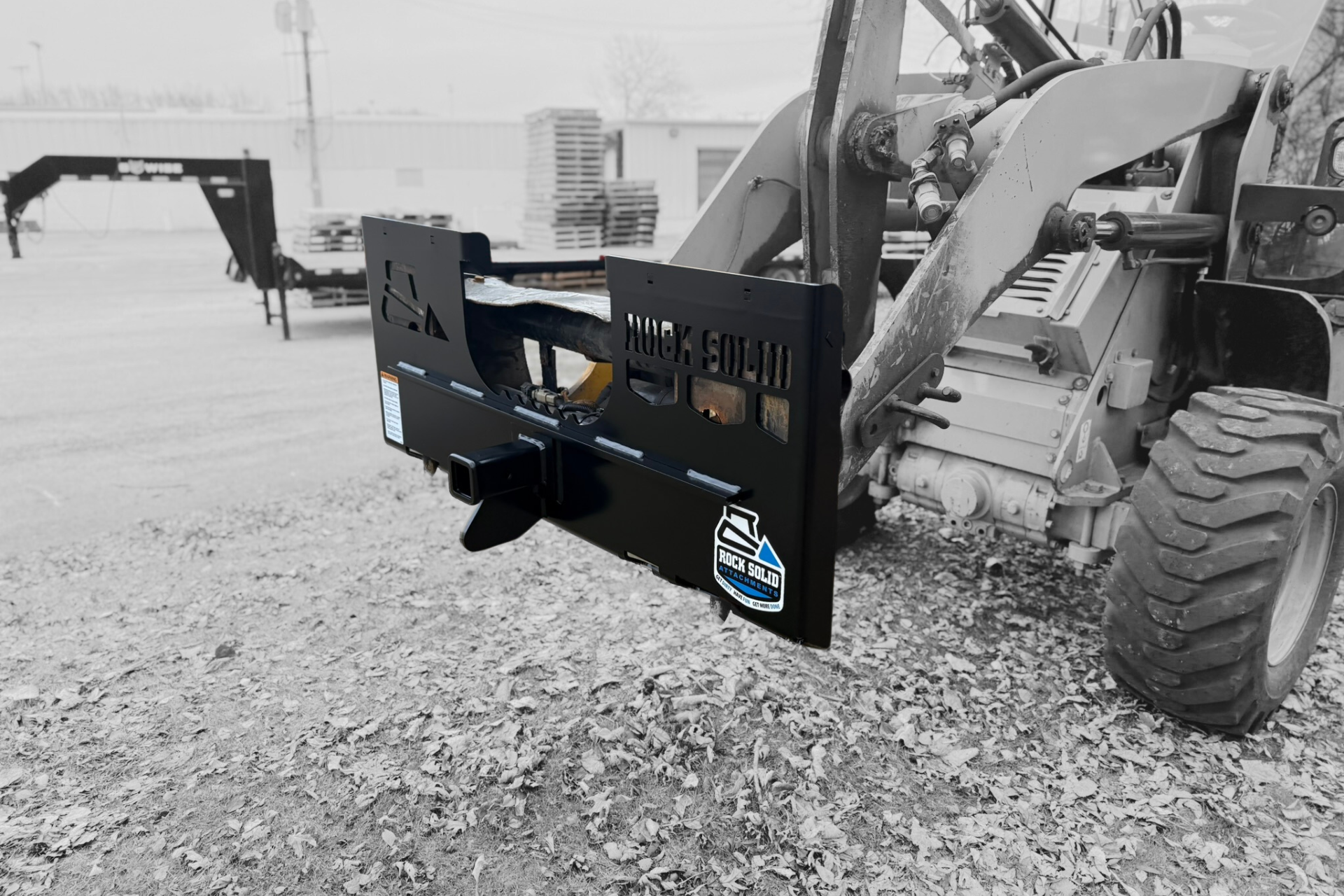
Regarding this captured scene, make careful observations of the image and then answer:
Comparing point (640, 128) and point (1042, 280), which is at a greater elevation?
point (640, 128)

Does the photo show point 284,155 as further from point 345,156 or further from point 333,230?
point 333,230

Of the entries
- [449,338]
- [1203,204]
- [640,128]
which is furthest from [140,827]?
[640,128]

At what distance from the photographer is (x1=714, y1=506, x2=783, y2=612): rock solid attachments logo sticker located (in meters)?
2.11

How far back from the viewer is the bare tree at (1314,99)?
3.91m

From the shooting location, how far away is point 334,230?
11766 millimetres

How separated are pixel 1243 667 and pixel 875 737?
113cm

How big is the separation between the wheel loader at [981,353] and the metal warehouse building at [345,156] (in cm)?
2271

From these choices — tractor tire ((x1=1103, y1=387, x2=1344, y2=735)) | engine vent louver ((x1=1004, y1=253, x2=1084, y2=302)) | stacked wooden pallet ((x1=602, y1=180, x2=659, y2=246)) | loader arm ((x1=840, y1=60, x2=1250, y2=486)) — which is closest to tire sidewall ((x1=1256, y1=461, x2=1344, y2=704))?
tractor tire ((x1=1103, y1=387, x2=1344, y2=735))

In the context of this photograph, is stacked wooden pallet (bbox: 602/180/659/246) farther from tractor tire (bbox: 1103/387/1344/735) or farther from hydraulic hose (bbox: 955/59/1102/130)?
tractor tire (bbox: 1103/387/1344/735)

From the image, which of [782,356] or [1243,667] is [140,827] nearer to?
[782,356]

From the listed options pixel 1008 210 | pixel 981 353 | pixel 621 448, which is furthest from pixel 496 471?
pixel 981 353

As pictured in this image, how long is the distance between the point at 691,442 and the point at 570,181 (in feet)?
39.3

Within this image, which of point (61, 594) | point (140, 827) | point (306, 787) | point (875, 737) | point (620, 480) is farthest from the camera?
point (61, 594)

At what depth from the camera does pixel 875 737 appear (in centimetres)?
312
